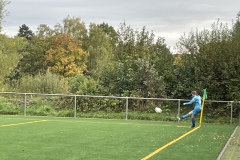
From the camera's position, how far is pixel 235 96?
23.3 metres

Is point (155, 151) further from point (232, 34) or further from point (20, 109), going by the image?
point (232, 34)

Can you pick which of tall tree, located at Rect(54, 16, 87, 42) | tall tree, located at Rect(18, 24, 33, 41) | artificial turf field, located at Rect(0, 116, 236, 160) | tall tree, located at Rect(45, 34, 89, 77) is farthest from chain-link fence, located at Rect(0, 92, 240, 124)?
tall tree, located at Rect(18, 24, 33, 41)

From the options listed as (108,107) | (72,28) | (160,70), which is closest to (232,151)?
(108,107)

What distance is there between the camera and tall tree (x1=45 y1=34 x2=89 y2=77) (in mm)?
65938

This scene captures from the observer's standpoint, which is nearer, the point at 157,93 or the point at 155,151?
the point at 155,151

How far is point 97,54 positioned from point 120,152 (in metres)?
65.5

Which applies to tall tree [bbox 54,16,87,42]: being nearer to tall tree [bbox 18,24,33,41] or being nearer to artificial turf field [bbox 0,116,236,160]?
tall tree [bbox 18,24,33,41]

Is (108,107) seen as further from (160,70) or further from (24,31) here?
(24,31)

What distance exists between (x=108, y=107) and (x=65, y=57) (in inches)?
1741

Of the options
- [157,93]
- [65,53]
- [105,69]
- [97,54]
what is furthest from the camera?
[97,54]

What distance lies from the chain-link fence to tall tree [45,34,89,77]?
39964 millimetres

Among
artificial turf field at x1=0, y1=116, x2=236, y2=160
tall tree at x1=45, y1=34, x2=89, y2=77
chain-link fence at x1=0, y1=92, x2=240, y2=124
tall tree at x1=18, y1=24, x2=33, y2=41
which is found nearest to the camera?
artificial turf field at x1=0, y1=116, x2=236, y2=160

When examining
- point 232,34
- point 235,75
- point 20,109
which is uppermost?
point 232,34

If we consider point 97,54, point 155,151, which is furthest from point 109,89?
point 97,54
